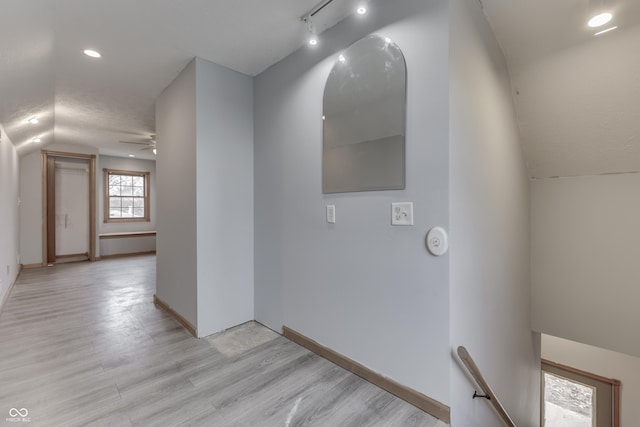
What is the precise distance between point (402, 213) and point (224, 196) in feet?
5.78

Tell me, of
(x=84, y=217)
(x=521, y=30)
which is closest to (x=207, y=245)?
(x=521, y=30)

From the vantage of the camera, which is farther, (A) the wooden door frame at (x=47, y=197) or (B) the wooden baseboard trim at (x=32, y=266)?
(A) the wooden door frame at (x=47, y=197)

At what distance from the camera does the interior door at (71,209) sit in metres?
6.04

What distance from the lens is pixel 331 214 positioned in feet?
7.23

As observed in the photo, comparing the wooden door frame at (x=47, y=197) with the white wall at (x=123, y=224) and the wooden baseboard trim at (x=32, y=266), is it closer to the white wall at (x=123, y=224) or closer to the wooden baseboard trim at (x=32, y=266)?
the wooden baseboard trim at (x=32, y=266)

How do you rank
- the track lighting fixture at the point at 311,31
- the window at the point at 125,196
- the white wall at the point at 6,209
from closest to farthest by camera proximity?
the track lighting fixture at the point at 311,31, the white wall at the point at 6,209, the window at the point at 125,196

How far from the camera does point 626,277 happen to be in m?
2.62

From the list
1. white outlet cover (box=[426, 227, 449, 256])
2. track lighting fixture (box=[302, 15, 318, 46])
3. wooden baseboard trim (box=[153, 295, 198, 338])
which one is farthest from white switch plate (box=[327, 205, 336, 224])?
wooden baseboard trim (box=[153, 295, 198, 338])

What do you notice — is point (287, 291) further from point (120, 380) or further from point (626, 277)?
point (626, 277)

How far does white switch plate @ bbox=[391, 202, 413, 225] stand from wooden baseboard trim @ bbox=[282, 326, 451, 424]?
1051 mm

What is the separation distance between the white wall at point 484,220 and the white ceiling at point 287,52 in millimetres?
212

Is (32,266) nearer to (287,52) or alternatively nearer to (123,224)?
(123,224)

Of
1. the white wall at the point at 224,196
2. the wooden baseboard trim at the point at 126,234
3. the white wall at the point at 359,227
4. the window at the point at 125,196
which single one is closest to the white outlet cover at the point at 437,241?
the white wall at the point at 359,227

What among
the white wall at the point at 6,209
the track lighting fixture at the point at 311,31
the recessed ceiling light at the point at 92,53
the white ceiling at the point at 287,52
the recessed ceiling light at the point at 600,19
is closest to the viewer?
the recessed ceiling light at the point at 600,19
